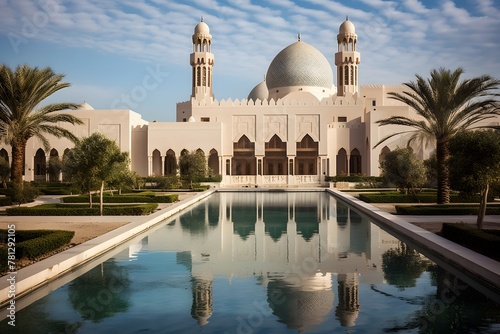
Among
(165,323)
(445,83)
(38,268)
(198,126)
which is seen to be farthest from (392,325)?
(198,126)

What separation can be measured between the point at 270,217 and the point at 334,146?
2349 centimetres

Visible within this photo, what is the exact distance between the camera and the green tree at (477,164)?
1034 centimetres

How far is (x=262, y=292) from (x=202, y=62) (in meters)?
36.0

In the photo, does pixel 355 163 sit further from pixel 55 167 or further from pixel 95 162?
pixel 95 162

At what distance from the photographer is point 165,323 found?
5195 millimetres

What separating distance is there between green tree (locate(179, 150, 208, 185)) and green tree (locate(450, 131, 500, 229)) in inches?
747

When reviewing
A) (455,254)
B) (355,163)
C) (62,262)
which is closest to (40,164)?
(355,163)

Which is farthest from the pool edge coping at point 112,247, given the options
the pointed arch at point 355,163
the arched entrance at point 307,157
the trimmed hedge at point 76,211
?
the pointed arch at point 355,163

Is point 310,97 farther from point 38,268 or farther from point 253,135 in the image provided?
point 38,268

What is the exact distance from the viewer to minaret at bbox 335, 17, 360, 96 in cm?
4041

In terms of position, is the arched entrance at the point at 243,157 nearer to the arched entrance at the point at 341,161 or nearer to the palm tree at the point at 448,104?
the arched entrance at the point at 341,161

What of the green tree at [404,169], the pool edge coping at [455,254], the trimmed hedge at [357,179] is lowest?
the pool edge coping at [455,254]

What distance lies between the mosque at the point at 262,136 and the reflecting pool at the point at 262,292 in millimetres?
25331

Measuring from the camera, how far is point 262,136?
124ft
